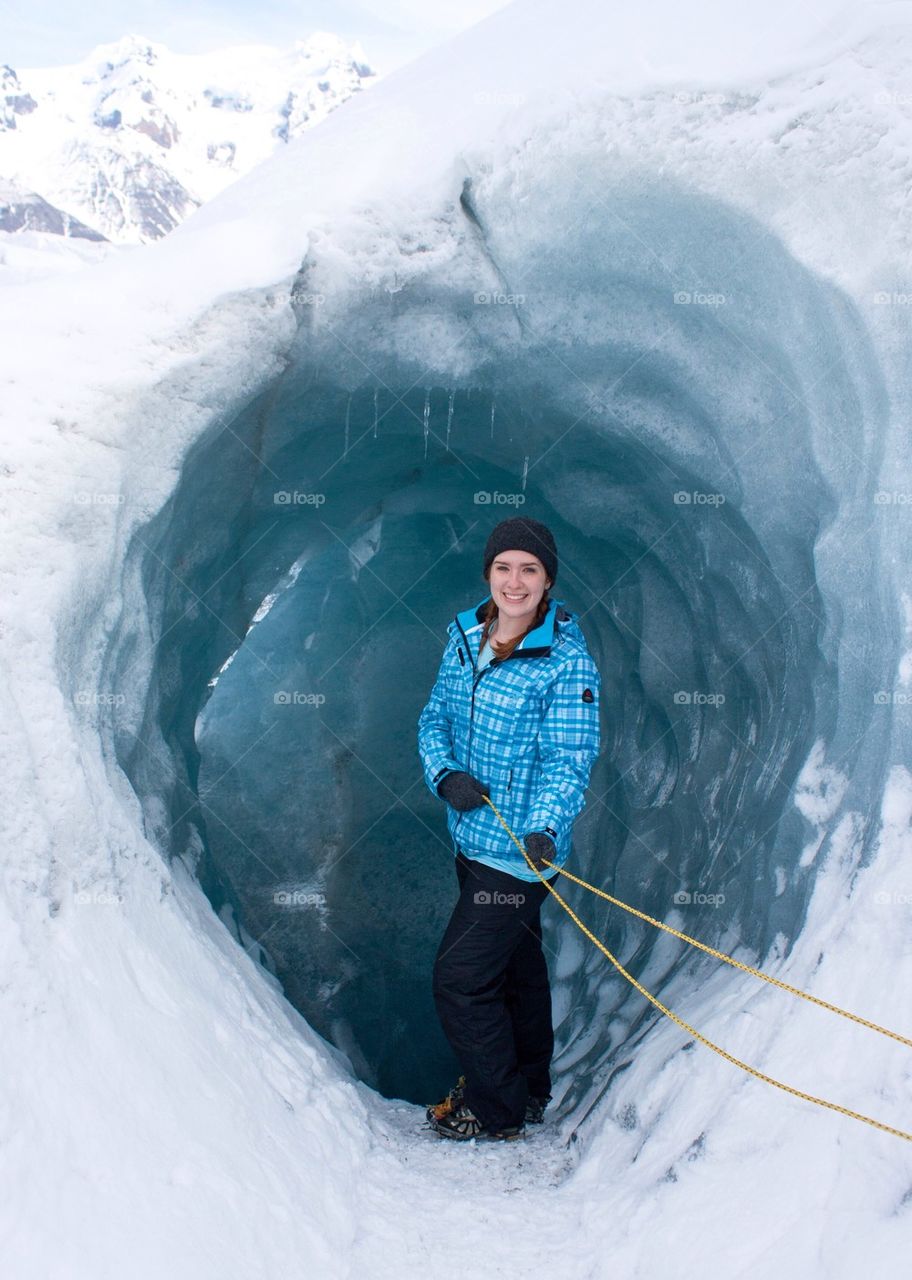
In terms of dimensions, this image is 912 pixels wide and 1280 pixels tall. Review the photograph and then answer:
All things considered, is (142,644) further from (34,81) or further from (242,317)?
(34,81)

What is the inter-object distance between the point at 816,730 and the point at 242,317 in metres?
1.80

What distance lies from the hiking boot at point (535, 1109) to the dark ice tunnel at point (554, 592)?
15 centimetres

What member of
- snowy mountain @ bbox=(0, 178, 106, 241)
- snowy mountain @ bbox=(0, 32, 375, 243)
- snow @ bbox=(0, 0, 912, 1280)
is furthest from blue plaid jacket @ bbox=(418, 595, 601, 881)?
snowy mountain @ bbox=(0, 32, 375, 243)

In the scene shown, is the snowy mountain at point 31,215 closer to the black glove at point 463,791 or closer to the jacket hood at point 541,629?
the jacket hood at point 541,629

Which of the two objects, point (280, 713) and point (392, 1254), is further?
point (280, 713)

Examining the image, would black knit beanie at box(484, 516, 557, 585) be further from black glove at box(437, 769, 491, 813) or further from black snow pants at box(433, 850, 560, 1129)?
black snow pants at box(433, 850, 560, 1129)

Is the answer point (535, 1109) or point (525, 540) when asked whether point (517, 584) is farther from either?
point (535, 1109)

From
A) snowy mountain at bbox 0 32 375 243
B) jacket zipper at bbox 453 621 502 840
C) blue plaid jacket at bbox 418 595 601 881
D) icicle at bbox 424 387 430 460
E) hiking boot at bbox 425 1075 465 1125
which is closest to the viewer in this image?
blue plaid jacket at bbox 418 595 601 881

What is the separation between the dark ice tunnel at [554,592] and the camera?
2617 mm

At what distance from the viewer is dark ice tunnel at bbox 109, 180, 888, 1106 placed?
8.59 ft

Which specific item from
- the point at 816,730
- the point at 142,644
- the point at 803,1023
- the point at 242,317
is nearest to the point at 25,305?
the point at 242,317

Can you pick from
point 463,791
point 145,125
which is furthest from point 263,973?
point 145,125

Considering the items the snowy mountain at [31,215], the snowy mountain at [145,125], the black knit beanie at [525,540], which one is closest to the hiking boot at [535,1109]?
the black knit beanie at [525,540]

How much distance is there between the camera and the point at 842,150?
238cm
